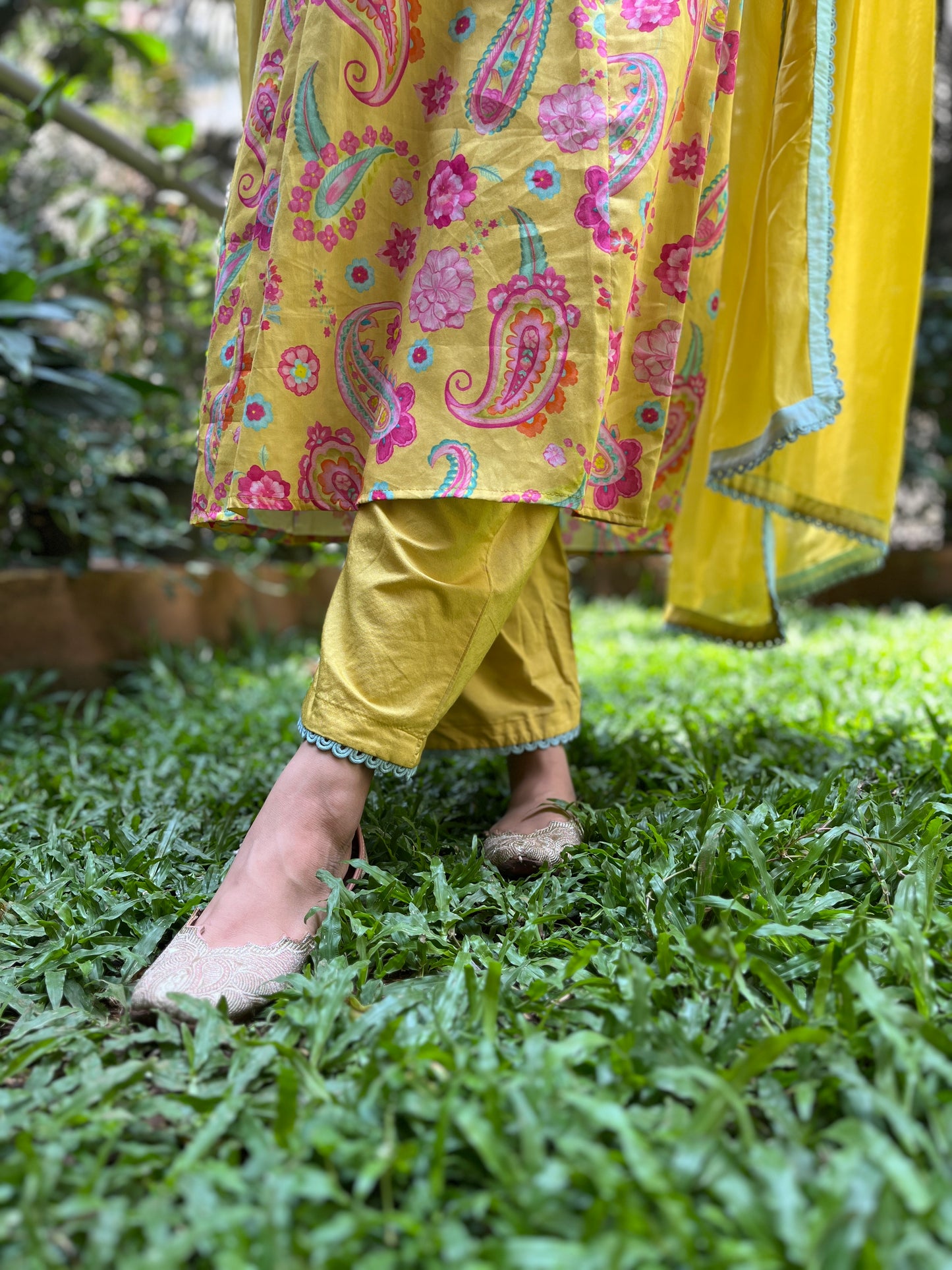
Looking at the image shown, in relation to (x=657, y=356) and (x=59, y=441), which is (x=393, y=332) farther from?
(x=59, y=441)

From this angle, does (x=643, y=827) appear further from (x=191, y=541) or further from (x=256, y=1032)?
(x=191, y=541)

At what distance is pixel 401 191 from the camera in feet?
3.19

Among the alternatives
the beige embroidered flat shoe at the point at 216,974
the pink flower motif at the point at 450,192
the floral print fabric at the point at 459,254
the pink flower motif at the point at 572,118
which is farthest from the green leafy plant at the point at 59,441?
the beige embroidered flat shoe at the point at 216,974

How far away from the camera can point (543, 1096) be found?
59cm

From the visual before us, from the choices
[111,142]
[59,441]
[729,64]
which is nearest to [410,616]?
[729,64]

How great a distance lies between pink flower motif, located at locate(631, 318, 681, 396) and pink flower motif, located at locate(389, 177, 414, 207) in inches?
11.6

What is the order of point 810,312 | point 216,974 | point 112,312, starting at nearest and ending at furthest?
point 216,974 → point 810,312 → point 112,312

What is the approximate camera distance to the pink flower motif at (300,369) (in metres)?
0.96

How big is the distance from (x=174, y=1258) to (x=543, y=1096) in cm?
23

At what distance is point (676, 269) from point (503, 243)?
0.26 meters

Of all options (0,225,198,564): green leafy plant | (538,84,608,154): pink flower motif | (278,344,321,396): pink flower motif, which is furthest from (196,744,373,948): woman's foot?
(0,225,198,564): green leafy plant

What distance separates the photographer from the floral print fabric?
35.3 inches

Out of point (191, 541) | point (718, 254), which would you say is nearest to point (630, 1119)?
point (718, 254)

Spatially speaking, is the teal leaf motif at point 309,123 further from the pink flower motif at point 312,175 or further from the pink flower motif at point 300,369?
the pink flower motif at point 300,369
